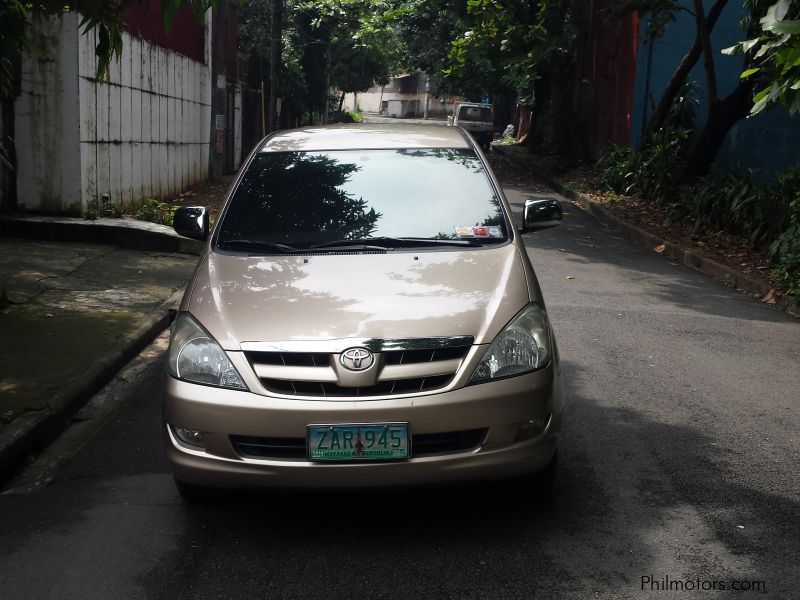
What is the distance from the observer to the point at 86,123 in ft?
38.8

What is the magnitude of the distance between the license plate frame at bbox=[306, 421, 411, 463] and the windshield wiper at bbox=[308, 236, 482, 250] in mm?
1204

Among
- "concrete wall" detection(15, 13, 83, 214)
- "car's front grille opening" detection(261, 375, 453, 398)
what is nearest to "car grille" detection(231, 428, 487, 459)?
"car's front grille opening" detection(261, 375, 453, 398)

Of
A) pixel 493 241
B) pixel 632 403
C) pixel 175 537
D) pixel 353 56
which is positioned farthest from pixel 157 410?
pixel 353 56

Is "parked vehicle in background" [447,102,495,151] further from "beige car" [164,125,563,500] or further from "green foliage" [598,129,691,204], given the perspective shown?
"beige car" [164,125,563,500]

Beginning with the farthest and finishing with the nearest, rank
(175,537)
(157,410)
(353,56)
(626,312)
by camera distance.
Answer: (353,56), (626,312), (157,410), (175,537)

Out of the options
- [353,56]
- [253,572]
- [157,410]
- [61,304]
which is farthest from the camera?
[353,56]

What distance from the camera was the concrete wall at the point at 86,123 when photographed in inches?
450

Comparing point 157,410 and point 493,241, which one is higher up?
point 493,241

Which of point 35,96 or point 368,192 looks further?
point 35,96

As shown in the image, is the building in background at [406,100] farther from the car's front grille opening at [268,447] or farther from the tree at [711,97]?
the car's front grille opening at [268,447]

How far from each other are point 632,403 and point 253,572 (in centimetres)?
296

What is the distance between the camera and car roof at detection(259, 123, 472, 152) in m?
5.43

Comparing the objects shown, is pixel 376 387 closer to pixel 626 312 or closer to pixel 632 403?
pixel 632 403

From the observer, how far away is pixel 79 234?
11297 mm
